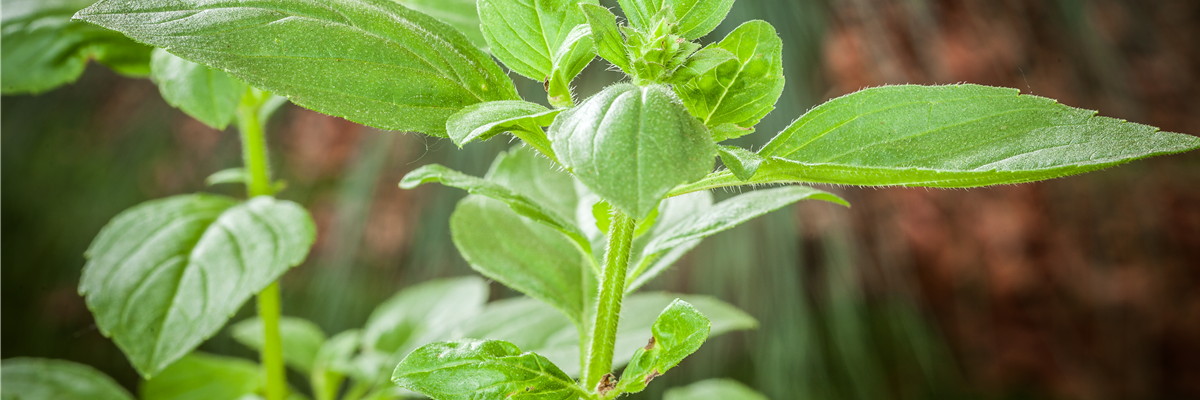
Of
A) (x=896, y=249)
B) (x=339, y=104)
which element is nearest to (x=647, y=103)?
(x=339, y=104)

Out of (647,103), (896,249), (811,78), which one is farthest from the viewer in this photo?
(896,249)

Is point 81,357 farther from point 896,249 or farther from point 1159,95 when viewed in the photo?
point 1159,95

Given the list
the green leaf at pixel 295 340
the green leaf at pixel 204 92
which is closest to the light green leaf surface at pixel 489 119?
the green leaf at pixel 204 92

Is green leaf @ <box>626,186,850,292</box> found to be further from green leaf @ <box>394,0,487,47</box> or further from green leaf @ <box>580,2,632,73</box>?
green leaf @ <box>394,0,487,47</box>

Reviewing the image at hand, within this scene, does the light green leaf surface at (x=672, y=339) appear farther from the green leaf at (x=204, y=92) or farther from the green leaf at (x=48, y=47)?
the green leaf at (x=48, y=47)

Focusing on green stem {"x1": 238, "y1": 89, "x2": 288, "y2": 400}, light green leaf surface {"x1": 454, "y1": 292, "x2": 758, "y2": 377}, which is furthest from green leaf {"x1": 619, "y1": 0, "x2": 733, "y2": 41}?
green stem {"x1": 238, "y1": 89, "x2": 288, "y2": 400}

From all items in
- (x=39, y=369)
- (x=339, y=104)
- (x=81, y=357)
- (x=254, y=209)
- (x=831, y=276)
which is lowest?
(x=81, y=357)

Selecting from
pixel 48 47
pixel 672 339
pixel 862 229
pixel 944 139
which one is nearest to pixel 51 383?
pixel 48 47
